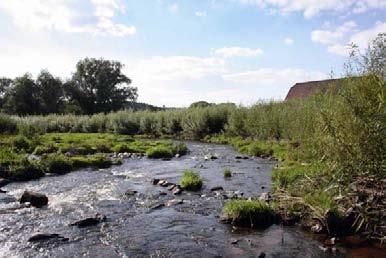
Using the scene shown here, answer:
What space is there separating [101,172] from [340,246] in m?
14.4

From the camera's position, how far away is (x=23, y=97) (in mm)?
82688

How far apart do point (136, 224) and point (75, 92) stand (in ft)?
266

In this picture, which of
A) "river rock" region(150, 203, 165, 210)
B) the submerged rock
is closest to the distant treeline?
the submerged rock

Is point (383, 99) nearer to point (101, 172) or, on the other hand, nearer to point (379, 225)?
point (379, 225)

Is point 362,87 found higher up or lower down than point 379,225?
higher up

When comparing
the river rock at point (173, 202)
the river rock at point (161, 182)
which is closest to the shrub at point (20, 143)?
the river rock at point (161, 182)

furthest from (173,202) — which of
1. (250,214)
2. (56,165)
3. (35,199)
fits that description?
(56,165)

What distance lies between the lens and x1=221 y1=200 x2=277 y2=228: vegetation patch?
12203 mm

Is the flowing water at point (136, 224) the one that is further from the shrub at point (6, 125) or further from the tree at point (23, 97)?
the tree at point (23, 97)

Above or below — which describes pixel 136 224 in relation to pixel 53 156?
below

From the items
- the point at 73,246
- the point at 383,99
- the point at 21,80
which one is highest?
the point at 21,80

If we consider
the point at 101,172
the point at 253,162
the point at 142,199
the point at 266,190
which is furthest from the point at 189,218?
the point at 253,162

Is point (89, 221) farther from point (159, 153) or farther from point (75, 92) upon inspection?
point (75, 92)

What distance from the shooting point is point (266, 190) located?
1636cm
